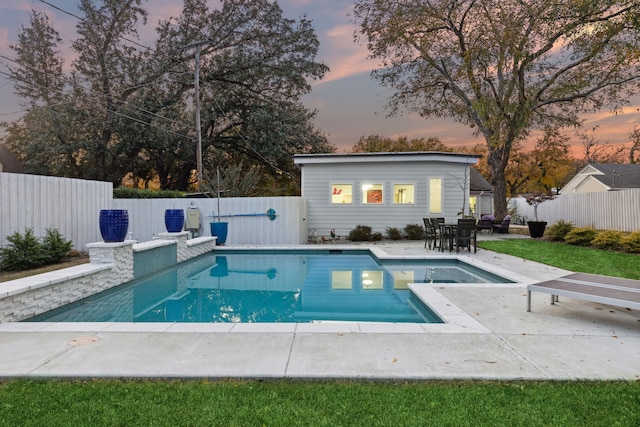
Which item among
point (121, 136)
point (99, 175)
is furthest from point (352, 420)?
point (99, 175)

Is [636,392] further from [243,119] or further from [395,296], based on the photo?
[243,119]

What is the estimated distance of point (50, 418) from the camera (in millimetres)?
2186

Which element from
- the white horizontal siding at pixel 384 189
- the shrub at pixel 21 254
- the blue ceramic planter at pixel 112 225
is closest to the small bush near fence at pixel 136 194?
the white horizontal siding at pixel 384 189

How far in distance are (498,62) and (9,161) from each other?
3213 cm

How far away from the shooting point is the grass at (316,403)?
216cm

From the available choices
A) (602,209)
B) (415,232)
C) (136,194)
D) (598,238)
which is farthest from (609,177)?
(136,194)

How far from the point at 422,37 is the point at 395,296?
14.6 meters

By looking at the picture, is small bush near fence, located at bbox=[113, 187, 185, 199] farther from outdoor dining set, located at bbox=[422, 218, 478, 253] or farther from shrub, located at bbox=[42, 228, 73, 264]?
outdoor dining set, located at bbox=[422, 218, 478, 253]

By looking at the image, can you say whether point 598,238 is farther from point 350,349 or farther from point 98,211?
point 98,211

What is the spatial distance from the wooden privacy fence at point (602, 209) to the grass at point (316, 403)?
1236cm

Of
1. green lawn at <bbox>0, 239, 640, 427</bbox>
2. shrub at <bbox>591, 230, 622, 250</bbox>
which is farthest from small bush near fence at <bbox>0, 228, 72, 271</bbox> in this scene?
shrub at <bbox>591, 230, 622, 250</bbox>

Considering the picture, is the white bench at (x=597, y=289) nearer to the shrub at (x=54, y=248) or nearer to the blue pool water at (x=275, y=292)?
the blue pool water at (x=275, y=292)

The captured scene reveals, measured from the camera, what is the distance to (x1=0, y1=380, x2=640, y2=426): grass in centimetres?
216

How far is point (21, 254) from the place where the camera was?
21.2 feet
